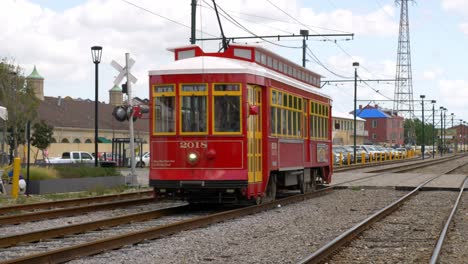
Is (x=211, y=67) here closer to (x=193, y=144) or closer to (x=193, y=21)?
(x=193, y=144)

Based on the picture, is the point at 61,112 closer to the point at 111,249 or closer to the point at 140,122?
the point at 140,122

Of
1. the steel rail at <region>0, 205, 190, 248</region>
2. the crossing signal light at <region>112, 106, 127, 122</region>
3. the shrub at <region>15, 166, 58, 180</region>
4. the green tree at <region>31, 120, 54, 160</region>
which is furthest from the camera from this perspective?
the green tree at <region>31, 120, 54, 160</region>

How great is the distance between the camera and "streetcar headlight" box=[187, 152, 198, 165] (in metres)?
14.9

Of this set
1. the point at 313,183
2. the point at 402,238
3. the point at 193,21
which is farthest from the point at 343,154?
the point at 402,238

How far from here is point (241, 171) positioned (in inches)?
584

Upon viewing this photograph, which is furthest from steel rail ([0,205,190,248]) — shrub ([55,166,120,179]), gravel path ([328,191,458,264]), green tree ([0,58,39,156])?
green tree ([0,58,39,156])

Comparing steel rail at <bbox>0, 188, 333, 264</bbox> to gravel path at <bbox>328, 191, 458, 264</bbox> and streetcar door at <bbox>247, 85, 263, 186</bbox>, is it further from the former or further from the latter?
gravel path at <bbox>328, 191, 458, 264</bbox>

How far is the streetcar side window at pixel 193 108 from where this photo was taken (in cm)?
1498

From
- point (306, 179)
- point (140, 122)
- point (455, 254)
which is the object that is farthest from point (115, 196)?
point (140, 122)

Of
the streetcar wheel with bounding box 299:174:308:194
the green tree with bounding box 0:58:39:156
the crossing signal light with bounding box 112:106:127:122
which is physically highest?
the green tree with bounding box 0:58:39:156

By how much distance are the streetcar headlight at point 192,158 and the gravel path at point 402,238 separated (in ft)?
12.3

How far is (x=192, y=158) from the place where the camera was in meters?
14.9

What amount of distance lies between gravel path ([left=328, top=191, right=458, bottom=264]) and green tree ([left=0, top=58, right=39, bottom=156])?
134 feet

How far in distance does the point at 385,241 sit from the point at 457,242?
3.53 feet
